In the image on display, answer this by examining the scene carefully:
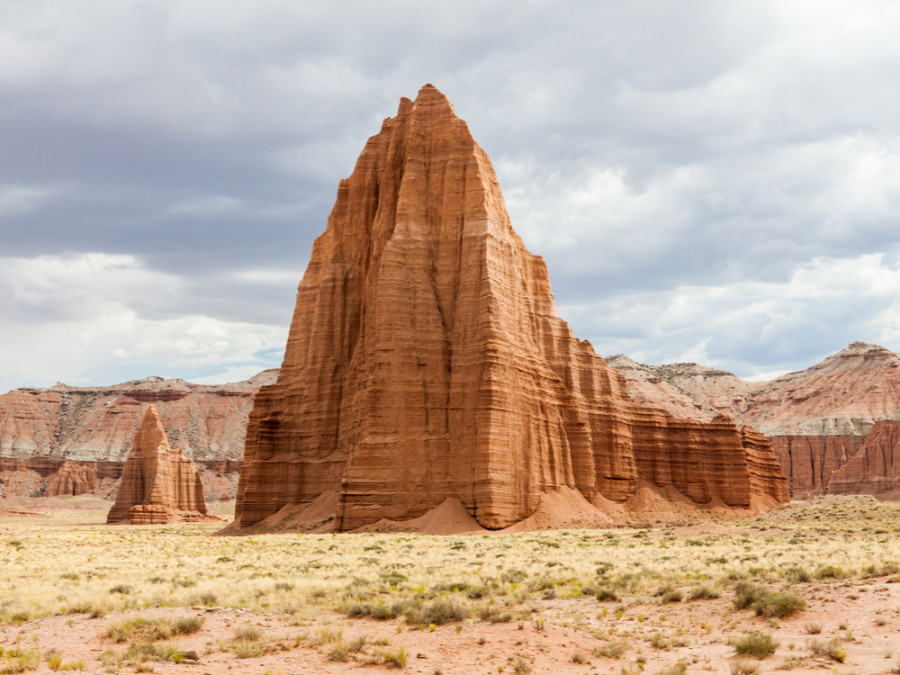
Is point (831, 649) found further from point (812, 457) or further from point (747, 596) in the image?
point (812, 457)

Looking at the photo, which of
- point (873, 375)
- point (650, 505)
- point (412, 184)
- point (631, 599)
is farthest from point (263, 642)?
point (873, 375)

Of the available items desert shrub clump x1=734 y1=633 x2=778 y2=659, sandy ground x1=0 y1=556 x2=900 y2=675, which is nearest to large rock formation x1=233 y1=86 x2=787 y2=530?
sandy ground x1=0 y1=556 x2=900 y2=675

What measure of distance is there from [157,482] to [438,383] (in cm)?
6580

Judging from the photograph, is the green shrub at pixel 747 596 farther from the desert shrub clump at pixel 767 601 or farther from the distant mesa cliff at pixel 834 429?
the distant mesa cliff at pixel 834 429

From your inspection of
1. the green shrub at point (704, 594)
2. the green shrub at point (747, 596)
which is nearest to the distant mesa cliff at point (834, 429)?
the green shrub at point (704, 594)

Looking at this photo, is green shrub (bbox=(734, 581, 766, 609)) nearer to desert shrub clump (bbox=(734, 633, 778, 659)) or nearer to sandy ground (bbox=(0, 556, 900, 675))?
sandy ground (bbox=(0, 556, 900, 675))

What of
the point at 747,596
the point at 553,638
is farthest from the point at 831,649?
the point at 553,638

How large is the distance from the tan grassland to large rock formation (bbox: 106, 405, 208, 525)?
81456 mm

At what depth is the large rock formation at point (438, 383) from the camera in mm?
55375

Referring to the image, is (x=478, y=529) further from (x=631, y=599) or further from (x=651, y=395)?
(x=651, y=395)

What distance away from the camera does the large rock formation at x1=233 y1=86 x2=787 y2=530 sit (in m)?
55.4

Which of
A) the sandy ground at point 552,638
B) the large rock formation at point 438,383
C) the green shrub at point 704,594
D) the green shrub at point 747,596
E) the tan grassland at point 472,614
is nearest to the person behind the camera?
the sandy ground at point 552,638

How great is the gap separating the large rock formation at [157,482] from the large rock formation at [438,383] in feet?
153

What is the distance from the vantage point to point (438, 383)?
2292 inches
